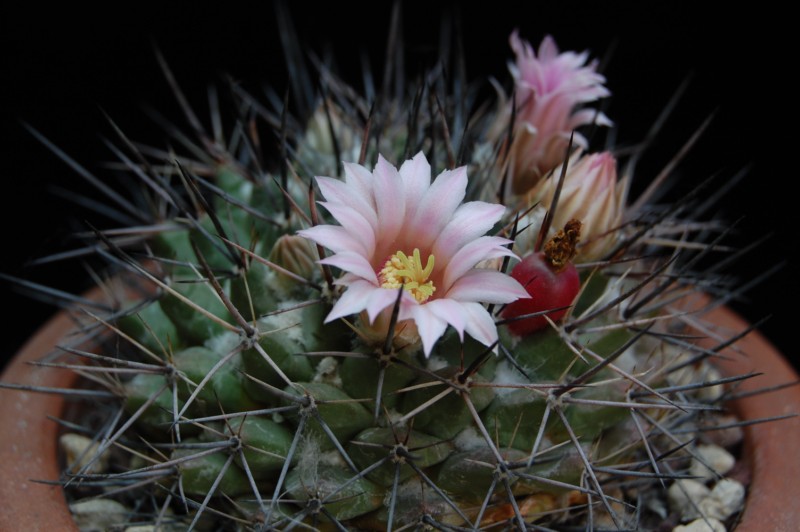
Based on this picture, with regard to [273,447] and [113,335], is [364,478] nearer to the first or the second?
[273,447]

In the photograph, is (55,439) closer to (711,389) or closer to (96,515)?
(96,515)

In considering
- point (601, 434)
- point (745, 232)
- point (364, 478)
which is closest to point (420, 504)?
point (364, 478)

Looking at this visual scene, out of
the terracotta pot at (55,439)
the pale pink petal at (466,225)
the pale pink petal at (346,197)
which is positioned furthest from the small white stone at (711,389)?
the pale pink petal at (346,197)

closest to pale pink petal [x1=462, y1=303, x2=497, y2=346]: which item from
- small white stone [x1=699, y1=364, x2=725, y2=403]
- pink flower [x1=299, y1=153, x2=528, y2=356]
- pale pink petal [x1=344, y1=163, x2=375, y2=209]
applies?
pink flower [x1=299, y1=153, x2=528, y2=356]

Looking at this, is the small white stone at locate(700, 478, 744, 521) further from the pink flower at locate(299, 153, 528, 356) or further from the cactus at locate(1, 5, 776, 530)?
the pink flower at locate(299, 153, 528, 356)

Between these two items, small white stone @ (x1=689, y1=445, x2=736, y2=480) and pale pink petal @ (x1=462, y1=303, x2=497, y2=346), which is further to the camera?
small white stone @ (x1=689, y1=445, x2=736, y2=480)

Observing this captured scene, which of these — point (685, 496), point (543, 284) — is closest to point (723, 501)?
point (685, 496)
